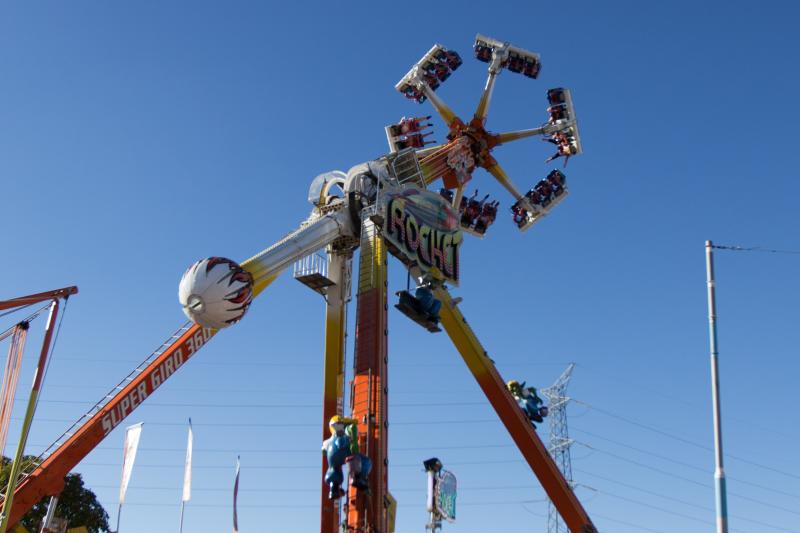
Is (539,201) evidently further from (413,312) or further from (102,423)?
(102,423)

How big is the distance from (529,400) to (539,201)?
34.4 ft

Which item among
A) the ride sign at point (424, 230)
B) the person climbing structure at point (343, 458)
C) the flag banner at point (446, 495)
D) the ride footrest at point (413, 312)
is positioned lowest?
the flag banner at point (446, 495)

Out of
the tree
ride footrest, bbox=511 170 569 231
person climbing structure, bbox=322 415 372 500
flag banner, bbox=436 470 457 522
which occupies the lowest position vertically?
flag banner, bbox=436 470 457 522

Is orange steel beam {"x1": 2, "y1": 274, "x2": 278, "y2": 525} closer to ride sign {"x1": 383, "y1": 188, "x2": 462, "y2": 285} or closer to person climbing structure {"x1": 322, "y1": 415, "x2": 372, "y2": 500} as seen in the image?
ride sign {"x1": 383, "y1": 188, "x2": 462, "y2": 285}

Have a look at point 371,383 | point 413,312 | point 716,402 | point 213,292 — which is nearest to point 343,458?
point 371,383

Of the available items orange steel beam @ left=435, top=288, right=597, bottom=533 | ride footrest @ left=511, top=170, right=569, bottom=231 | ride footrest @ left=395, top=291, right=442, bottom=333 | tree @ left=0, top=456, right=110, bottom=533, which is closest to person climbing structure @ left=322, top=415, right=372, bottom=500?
ride footrest @ left=395, top=291, right=442, bottom=333

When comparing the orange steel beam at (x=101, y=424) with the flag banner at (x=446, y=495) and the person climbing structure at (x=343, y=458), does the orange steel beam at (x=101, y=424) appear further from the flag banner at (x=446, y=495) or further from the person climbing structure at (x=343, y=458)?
the flag banner at (x=446, y=495)

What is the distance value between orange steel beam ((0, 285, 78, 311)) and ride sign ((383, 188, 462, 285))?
1208cm

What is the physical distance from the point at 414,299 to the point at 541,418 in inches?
377

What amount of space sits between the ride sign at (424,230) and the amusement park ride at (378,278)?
6 cm

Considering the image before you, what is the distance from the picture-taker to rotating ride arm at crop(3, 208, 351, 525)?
87.8ft

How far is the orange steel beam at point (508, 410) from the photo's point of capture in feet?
123

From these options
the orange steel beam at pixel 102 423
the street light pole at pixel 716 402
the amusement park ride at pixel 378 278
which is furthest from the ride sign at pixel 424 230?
the street light pole at pixel 716 402

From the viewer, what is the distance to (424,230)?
36.2 metres
